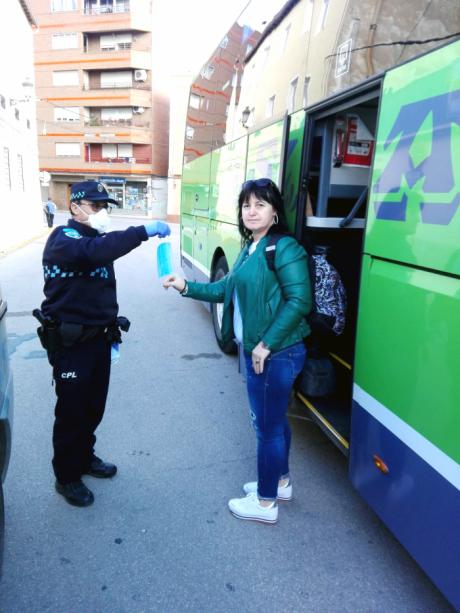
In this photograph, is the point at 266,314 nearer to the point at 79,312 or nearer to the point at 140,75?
the point at 79,312

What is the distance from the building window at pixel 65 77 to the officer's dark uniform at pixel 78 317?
1752 inches

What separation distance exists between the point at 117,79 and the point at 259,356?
145ft

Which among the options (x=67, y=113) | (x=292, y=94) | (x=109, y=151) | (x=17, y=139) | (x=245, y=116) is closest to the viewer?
(x=292, y=94)

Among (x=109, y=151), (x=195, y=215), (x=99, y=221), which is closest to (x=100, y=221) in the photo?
(x=99, y=221)

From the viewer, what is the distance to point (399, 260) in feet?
6.70

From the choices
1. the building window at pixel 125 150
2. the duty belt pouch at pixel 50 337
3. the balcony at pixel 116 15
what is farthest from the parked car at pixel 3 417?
the balcony at pixel 116 15

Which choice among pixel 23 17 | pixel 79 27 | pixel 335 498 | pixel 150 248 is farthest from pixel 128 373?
pixel 79 27

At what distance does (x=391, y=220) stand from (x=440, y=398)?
33.3 inches

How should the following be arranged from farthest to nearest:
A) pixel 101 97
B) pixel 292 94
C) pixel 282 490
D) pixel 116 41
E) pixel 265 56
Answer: pixel 101 97, pixel 116 41, pixel 265 56, pixel 292 94, pixel 282 490

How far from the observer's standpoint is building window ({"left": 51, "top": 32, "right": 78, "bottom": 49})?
130ft

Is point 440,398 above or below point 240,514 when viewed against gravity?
above

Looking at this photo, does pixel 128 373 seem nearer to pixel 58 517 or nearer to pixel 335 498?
pixel 58 517

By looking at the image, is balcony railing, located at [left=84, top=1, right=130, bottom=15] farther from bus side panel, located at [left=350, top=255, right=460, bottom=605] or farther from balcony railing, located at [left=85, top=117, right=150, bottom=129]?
bus side panel, located at [left=350, top=255, right=460, bottom=605]

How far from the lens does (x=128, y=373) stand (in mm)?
4953
